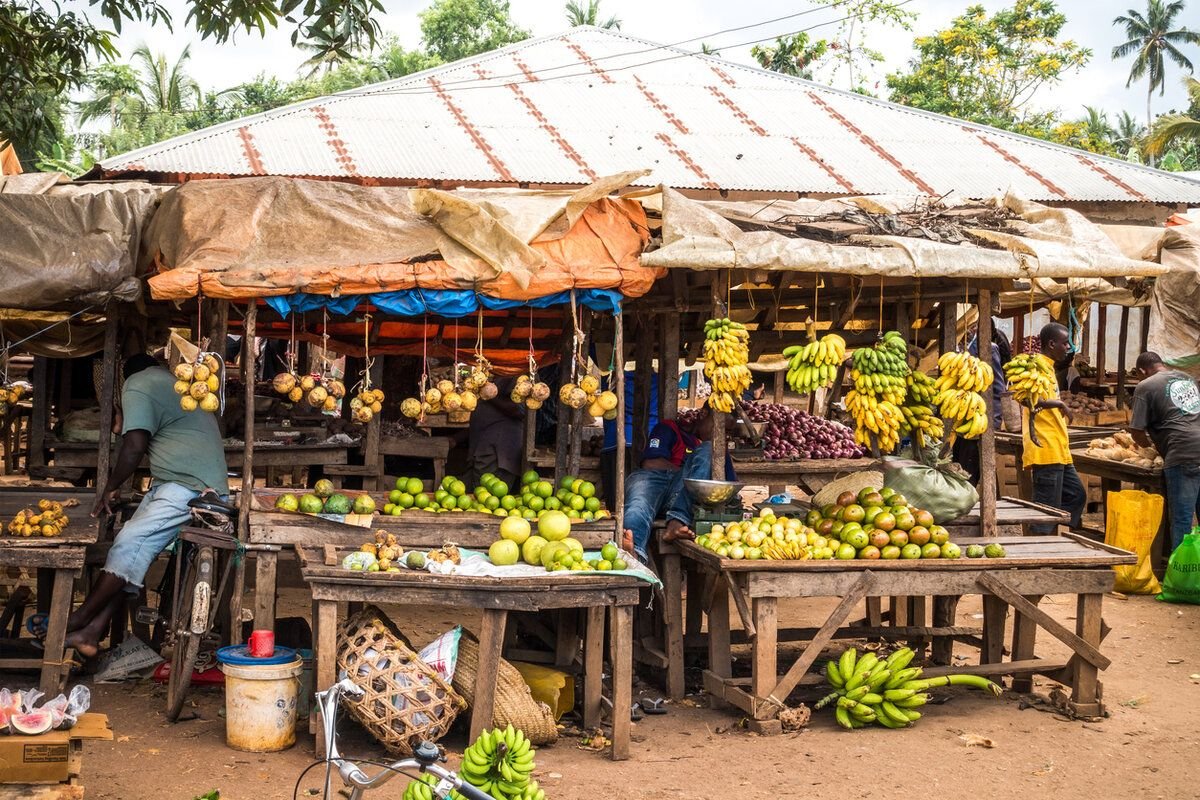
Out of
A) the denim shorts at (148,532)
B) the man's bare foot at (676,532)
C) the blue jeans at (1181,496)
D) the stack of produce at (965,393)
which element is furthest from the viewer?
the blue jeans at (1181,496)

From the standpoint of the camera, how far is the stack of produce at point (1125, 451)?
10.9m

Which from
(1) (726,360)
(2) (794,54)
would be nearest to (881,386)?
(1) (726,360)

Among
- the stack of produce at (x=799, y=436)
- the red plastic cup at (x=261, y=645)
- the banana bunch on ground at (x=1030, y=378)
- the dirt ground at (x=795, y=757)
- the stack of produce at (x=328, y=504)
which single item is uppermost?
the banana bunch on ground at (x=1030, y=378)

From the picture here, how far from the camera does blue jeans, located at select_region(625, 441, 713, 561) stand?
7336 mm

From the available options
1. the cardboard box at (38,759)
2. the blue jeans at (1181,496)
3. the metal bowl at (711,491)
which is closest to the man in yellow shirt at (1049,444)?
the blue jeans at (1181,496)

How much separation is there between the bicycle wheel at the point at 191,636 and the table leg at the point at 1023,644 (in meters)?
4.84

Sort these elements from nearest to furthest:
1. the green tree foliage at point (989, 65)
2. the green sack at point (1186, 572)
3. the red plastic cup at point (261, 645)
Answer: the red plastic cup at point (261, 645)
the green sack at point (1186, 572)
the green tree foliage at point (989, 65)

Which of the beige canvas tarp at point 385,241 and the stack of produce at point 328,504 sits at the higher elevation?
the beige canvas tarp at point 385,241

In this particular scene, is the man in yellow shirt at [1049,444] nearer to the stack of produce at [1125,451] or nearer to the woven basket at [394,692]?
the stack of produce at [1125,451]

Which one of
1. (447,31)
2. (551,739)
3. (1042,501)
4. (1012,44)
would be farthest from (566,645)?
(447,31)

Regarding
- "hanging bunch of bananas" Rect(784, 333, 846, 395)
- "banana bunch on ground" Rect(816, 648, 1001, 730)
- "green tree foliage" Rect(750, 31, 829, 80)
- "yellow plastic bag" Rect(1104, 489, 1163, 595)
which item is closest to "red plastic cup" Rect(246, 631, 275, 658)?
"banana bunch on ground" Rect(816, 648, 1001, 730)

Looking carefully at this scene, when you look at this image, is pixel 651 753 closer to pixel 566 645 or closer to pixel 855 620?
pixel 566 645

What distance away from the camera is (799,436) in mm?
9961

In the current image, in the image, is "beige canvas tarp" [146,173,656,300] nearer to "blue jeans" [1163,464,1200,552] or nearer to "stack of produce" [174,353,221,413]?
"stack of produce" [174,353,221,413]
